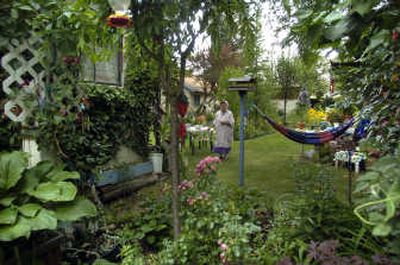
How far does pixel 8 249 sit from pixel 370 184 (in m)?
1.75

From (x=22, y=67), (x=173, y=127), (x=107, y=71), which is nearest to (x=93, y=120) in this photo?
(x=107, y=71)

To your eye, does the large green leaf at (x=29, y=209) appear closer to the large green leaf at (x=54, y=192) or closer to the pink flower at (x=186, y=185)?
the large green leaf at (x=54, y=192)

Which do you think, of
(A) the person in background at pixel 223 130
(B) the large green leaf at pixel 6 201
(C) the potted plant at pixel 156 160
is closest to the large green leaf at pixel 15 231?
(B) the large green leaf at pixel 6 201

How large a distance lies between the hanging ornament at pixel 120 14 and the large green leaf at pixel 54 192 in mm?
854

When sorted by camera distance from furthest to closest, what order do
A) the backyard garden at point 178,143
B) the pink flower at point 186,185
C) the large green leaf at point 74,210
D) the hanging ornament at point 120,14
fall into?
the pink flower at point 186,185 → the large green leaf at point 74,210 → the hanging ornament at point 120,14 → the backyard garden at point 178,143

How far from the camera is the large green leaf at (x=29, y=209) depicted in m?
1.62

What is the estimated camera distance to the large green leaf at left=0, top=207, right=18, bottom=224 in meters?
1.57

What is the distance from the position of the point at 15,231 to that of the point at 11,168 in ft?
1.10

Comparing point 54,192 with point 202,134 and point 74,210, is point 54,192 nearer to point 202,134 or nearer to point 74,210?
point 74,210

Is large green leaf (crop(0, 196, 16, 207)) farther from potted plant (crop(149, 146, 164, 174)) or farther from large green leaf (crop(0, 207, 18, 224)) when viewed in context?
potted plant (crop(149, 146, 164, 174))

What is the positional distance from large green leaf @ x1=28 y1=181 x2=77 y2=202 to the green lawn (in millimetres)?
1972

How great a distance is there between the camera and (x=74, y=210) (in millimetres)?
1783

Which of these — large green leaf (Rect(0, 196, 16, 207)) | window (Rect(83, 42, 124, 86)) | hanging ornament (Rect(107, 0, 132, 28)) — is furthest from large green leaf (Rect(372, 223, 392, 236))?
window (Rect(83, 42, 124, 86))

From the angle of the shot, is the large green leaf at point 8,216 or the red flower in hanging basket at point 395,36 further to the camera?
the large green leaf at point 8,216
